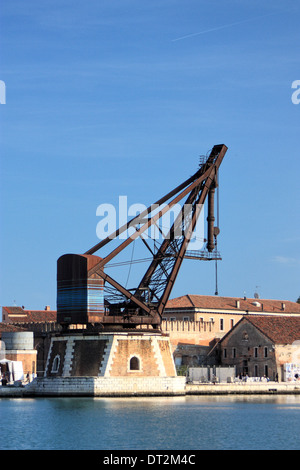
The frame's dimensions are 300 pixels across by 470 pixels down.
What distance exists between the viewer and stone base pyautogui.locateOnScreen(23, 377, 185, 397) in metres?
53.1

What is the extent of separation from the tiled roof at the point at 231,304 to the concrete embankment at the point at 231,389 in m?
20.0

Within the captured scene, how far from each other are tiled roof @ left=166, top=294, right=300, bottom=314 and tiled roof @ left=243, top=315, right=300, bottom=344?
12.9 meters

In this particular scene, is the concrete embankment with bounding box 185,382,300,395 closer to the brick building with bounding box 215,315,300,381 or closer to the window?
the brick building with bounding box 215,315,300,381

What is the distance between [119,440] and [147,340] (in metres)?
18.9

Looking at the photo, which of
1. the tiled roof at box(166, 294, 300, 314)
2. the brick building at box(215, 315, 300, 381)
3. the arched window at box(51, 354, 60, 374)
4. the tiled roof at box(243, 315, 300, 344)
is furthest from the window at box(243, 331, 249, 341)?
the arched window at box(51, 354, 60, 374)

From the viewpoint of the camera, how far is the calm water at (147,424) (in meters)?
35.4

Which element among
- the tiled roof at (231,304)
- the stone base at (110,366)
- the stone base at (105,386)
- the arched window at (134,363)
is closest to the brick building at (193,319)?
the tiled roof at (231,304)

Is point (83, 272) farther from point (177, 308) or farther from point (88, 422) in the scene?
point (177, 308)

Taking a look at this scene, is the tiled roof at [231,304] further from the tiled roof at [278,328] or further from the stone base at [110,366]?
the stone base at [110,366]

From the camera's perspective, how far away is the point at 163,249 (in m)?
57.7

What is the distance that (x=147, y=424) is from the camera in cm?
4062

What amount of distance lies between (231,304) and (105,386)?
3558 cm

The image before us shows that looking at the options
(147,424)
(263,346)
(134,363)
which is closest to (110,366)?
(134,363)

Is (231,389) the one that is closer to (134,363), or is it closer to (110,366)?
(134,363)
